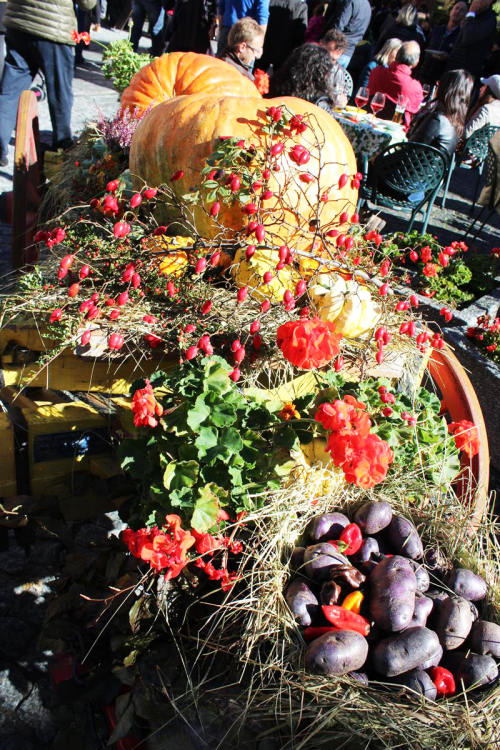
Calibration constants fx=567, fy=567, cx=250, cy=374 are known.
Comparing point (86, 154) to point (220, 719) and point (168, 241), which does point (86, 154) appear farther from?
point (220, 719)

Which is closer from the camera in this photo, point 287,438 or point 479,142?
point 287,438

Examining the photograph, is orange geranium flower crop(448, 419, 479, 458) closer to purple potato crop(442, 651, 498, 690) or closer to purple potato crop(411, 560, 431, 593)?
purple potato crop(411, 560, 431, 593)

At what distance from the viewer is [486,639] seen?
1210 millimetres

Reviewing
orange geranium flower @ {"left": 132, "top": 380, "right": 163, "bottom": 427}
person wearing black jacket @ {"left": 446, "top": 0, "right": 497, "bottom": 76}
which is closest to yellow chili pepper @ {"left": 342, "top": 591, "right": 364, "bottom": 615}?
orange geranium flower @ {"left": 132, "top": 380, "right": 163, "bottom": 427}

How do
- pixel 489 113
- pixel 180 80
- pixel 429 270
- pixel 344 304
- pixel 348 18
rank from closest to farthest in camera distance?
pixel 344 304 → pixel 180 80 → pixel 429 270 → pixel 489 113 → pixel 348 18

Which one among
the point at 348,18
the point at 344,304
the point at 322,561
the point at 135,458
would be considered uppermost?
the point at 348,18

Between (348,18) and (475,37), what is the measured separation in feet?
7.99

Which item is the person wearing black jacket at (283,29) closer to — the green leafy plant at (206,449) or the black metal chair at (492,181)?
the black metal chair at (492,181)

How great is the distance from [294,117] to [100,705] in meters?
1.74

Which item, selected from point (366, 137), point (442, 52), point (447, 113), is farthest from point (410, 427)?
point (442, 52)

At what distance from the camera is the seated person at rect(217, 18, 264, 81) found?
4496 millimetres

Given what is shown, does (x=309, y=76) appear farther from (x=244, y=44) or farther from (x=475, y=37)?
(x=475, y=37)

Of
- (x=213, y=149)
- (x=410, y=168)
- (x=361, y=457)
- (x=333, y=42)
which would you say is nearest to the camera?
(x=361, y=457)

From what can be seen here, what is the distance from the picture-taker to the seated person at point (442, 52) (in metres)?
9.62
